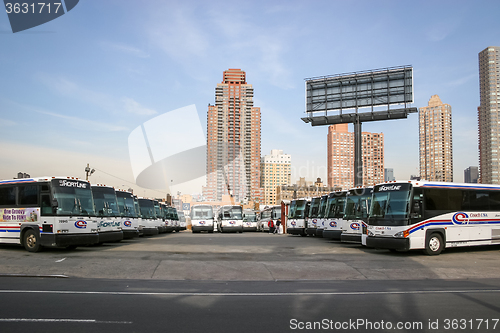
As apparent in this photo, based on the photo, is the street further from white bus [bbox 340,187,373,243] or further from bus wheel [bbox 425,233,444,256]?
white bus [bbox 340,187,373,243]

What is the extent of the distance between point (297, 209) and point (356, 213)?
14046mm

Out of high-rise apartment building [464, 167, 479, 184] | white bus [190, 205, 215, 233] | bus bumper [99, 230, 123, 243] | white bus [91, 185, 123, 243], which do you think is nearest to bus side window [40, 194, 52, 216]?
white bus [91, 185, 123, 243]

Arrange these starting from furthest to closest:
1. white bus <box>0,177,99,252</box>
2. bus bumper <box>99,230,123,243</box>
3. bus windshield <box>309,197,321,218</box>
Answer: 1. bus windshield <box>309,197,321,218</box>
2. bus bumper <box>99,230,123,243</box>
3. white bus <box>0,177,99,252</box>

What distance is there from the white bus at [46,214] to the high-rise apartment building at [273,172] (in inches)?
6259

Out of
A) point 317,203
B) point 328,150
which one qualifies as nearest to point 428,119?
point 328,150

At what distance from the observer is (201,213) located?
Answer: 44.0 metres

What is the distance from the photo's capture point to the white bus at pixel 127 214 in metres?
23.6

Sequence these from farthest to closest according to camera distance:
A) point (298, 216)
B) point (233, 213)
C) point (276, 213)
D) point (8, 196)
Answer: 1. point (276, 213)
2. point (233, 213)
3. point (298, 216)
4. point (8, 196)

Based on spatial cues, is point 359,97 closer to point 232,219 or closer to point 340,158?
point 232,219

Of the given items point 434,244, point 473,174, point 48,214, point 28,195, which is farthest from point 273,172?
point 48,214

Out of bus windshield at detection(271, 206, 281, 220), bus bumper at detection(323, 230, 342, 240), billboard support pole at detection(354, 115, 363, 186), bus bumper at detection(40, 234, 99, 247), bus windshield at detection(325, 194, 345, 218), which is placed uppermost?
billboard support pole at detection(354, 115, 363, 186)

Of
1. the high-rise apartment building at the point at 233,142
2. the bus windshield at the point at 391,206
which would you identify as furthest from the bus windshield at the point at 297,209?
the high-rise apartment building at the point at 233,142

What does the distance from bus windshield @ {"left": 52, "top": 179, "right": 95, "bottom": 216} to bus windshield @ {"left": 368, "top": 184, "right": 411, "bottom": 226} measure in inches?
467

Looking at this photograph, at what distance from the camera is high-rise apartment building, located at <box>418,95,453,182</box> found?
342ft
